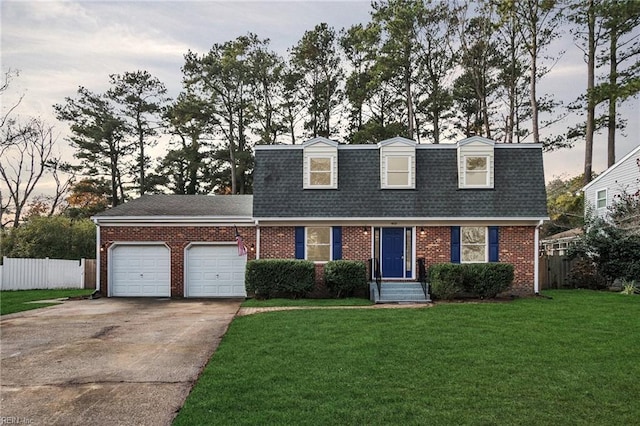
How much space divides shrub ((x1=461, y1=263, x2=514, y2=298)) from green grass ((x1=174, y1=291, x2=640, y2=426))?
3.76 meters

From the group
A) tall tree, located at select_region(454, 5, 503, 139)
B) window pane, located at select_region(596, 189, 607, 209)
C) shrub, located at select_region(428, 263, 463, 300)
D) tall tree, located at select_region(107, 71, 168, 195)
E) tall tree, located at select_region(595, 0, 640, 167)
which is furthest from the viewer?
tall tree, located at select_region(107, 71, 168, 195)

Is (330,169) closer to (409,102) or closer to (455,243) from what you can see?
(455,243)

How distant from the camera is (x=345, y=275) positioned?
15.4 meters

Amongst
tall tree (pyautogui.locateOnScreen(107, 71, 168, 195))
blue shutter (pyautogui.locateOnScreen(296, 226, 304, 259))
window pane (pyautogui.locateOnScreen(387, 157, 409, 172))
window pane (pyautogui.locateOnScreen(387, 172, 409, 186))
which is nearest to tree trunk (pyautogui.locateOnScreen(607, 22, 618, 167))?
window pane (pyautogui.locateOnScreen(387, 157, 409, 172))

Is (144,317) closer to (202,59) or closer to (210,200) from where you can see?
(210,200)

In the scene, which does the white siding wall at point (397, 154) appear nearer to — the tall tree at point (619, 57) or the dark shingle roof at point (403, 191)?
the dark shingle roof at point (403, 191)

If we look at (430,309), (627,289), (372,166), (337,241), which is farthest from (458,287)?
(627,289)

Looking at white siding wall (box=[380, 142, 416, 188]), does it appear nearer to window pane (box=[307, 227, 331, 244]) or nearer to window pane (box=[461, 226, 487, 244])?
window pane (box=[461, 226, 487, 244])

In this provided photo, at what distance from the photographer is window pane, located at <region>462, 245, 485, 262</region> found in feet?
54.2

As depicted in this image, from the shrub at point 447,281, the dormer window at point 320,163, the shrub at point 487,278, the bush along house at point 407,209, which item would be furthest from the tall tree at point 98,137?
the shrub at point 487,278

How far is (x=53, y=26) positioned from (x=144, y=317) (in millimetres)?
9747

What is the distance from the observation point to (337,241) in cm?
1667

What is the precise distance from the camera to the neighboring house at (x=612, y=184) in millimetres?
20109

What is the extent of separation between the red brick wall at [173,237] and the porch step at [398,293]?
5.67 meters
